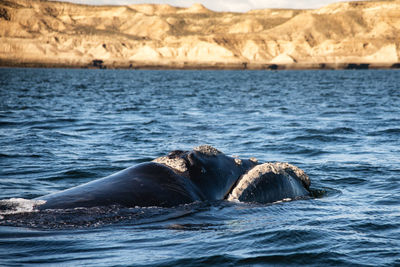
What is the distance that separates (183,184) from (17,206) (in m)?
1.95

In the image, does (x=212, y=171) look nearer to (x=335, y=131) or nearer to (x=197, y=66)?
(x=335, y=131)

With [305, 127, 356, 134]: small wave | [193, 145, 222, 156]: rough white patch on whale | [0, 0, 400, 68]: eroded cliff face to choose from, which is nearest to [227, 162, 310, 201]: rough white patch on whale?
[193, 145, 222, 156]: rough white patch on whale

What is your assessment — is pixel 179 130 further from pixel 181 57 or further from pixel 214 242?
pixel 181 57

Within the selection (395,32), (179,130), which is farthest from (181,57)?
(179,130)

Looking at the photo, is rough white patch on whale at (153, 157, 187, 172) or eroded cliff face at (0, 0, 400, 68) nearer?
rough white patch on whale at (153, 157, 187, 172)

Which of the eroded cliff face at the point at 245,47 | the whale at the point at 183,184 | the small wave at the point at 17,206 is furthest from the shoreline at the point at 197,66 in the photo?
the small wave at the point at 17,206

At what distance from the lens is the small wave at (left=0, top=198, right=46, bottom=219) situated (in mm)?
5992

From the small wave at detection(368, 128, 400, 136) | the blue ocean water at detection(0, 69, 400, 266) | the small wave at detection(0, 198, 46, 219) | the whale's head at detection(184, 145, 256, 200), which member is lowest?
the small wave at detection(368, 128, 400, 136)

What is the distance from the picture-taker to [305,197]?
8094 millimetres

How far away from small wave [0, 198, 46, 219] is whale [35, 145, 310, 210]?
0.10 meters

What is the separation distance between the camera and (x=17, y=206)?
6.18m

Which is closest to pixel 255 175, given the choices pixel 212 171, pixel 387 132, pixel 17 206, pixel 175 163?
pixel 212 171

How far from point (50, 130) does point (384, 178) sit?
10.7 m

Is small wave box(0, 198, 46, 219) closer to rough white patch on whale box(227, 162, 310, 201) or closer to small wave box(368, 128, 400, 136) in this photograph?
rough white patch on whale box(227, 162, 310, 201)
